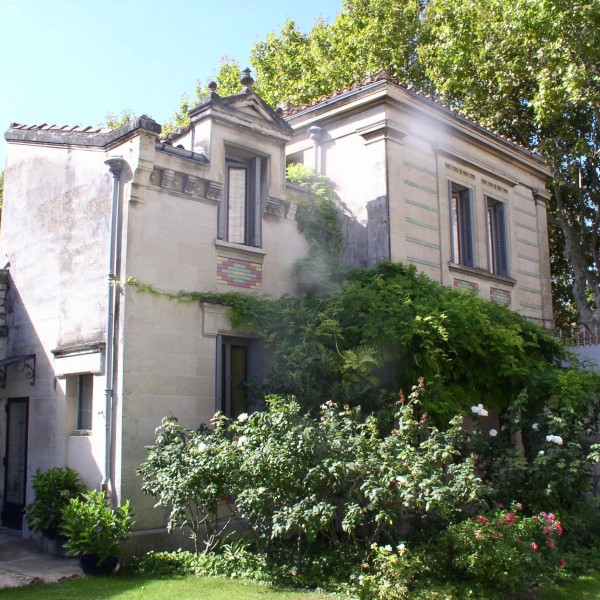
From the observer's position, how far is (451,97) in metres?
23.0

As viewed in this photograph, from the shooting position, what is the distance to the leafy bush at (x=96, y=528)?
884 cm

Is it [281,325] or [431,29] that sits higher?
[431,29]

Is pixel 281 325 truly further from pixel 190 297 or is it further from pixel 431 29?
pixel 431 29

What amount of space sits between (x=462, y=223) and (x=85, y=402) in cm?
968

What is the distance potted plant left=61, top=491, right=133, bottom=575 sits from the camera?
29.0ft

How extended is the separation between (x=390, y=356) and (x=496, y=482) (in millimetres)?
2512

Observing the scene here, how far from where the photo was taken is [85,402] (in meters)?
11.1

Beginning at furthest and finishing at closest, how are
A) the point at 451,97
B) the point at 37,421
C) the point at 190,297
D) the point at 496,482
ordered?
the point at 451,97 < the point at 37,421 < the point at 190,297 < the point at 496,482

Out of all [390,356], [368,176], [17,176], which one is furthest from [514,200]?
[17,176]

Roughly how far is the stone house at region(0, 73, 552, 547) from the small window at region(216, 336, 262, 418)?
3 cm

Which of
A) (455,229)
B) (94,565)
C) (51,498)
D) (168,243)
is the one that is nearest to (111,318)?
(168,243)

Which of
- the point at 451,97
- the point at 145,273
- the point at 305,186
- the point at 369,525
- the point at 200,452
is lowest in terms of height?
the point at 369,525

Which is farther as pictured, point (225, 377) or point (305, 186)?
point (305, 186)

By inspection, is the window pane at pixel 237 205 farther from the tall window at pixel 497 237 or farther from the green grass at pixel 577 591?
the green grass at pixel 577 591
